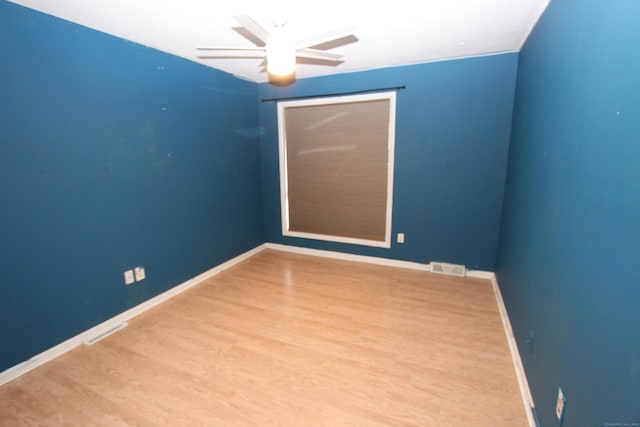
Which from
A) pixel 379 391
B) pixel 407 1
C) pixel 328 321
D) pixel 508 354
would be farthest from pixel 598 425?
pixel 407 1

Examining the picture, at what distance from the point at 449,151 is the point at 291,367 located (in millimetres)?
2793

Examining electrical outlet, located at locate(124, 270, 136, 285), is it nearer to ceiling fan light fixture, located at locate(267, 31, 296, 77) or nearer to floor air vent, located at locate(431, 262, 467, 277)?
ceiling fan light fixture, located at locate(267, 31, 296, 77)

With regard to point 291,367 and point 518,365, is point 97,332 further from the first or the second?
point 518,365

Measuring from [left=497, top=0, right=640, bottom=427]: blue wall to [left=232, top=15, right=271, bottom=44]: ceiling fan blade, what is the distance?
5.18ft

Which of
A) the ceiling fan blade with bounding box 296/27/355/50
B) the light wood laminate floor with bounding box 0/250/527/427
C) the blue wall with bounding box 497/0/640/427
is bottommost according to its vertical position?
the light wood laminate floor with bounding box 0/250/527/427

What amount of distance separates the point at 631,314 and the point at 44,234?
313 centimetres

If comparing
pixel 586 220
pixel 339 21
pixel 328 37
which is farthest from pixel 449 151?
pixel 586 220

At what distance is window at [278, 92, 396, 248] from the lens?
3598 millimetres

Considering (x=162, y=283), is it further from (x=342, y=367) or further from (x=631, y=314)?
(x=631, y=314)

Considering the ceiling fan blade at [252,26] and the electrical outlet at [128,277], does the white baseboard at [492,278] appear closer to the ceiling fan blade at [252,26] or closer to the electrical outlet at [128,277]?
the electrical outlet at [128,277]

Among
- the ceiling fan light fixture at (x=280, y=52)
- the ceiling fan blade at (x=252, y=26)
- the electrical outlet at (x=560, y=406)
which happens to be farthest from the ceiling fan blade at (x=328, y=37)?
the electrical outlet at (x=560, y=406)

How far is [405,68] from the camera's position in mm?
3318

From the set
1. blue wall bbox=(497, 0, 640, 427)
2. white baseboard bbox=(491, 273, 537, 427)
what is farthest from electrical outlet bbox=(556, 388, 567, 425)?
white baseboard bbox=(491, 273, 537, 427)

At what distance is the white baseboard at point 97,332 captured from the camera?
1.94 metres
